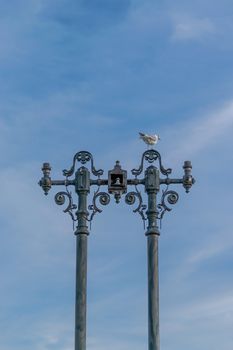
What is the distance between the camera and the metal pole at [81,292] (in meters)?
21.7

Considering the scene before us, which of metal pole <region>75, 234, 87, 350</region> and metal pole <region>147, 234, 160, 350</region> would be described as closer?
metal pole <region>147, 234, 160, 350</region>

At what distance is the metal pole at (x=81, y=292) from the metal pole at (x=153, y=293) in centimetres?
144

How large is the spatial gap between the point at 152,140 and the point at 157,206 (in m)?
1.60

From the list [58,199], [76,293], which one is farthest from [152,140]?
[76,293]

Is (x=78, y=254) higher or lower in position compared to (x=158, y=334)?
higher

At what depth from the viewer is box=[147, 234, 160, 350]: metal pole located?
21.5 m

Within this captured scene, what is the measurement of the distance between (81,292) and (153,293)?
63.0 inches

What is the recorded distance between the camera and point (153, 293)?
21.8 meters

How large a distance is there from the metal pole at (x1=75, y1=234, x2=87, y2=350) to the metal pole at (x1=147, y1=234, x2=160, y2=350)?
1.44m

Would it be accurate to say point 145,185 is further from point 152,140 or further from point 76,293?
point 76,293

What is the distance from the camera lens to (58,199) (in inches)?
888

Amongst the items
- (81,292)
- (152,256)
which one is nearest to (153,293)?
(152,256)

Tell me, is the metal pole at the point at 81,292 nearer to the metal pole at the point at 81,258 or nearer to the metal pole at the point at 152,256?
the metal pole at the point at 81,258

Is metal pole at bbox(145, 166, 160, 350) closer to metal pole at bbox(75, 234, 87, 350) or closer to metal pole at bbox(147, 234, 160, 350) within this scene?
metal pole at bbox(147, 234, 160, 350)
